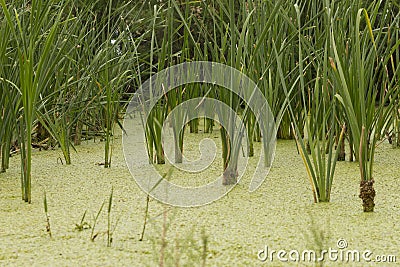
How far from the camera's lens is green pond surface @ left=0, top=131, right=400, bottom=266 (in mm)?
996

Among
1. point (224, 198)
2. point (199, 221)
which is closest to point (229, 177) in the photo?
point (224, 198)

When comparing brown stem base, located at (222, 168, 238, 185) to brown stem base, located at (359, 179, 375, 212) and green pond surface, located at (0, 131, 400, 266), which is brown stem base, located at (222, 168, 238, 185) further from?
brown stem base, located at (359, 179, 375, 212)

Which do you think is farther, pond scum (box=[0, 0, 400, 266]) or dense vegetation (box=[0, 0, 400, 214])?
dense vegetation (box=[0, 0, 400, 214])

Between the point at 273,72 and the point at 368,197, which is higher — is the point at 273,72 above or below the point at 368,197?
above

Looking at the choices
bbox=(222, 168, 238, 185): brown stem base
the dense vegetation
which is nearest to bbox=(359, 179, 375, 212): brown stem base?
the dense vegetation

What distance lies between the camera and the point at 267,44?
6.16 ft

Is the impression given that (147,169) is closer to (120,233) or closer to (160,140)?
(160,140)

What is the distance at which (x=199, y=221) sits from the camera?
47.4 inches

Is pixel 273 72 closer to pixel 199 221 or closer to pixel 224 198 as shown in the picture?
pixel 224 198

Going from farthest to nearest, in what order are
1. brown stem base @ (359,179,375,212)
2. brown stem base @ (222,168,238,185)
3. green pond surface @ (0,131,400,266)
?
1. brown stem base @ (222,168,238,185)
2. brown stem base @ (359,179,375,212)
3. green pond surface @ (0,131,400,266)

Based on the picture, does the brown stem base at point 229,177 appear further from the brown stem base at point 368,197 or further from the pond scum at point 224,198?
the brown stem base at point 368,197

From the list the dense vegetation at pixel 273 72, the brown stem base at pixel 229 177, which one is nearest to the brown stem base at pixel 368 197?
the dense vegetation at pixel 273 72

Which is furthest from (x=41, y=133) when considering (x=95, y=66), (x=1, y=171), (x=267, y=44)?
(x=267, y=44)

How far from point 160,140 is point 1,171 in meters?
0.44
